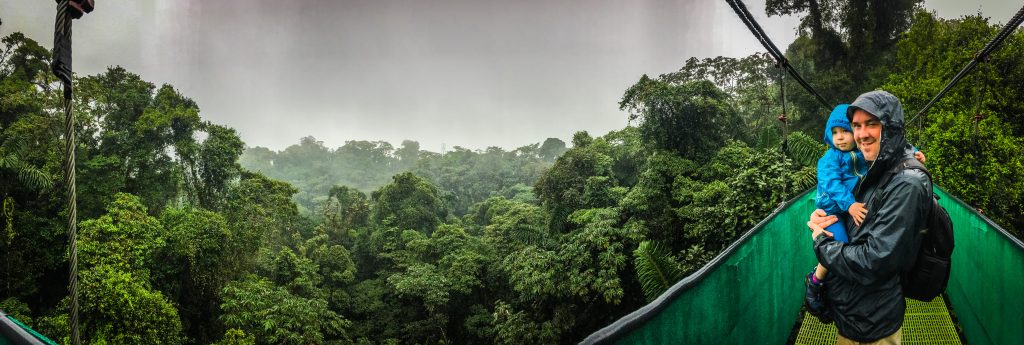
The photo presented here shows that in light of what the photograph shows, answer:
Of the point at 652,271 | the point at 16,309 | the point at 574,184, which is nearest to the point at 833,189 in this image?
the point at 652,271

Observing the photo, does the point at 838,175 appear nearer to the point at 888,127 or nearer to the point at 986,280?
the point at 888,127

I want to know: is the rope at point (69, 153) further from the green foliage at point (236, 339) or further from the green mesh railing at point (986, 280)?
the green foliage at point (236, 339)

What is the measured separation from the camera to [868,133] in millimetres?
1413

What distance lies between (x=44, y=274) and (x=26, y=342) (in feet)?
56.2

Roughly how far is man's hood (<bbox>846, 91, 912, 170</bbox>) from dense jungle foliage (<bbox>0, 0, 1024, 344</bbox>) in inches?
223

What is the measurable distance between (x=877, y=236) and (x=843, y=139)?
2.62 feet

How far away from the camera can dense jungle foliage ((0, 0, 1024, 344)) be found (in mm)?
9125

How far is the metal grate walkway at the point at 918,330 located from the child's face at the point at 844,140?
132 centimetres

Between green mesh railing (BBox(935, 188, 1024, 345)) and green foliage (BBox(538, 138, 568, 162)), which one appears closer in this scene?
green mesh railing (BBox(935, 188, 1024, 345))

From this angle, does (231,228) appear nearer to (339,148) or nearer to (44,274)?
(44,274)

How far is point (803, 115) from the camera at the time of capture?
16.4 m

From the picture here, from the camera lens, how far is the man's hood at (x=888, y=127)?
4.41 feet

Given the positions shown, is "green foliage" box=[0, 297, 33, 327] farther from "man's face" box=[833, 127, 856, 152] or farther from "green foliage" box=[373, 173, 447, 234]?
"man's face" box=[833, 127, 856, 152]

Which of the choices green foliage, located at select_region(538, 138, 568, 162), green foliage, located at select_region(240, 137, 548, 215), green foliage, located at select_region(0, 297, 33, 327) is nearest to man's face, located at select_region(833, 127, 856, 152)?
green foliage, located at select_region(0, 297, 33, 327)
